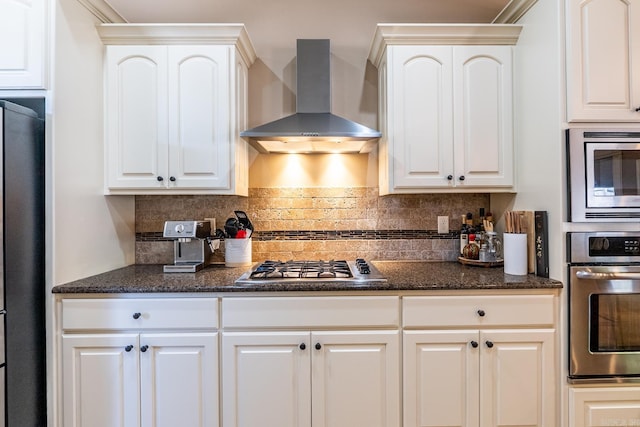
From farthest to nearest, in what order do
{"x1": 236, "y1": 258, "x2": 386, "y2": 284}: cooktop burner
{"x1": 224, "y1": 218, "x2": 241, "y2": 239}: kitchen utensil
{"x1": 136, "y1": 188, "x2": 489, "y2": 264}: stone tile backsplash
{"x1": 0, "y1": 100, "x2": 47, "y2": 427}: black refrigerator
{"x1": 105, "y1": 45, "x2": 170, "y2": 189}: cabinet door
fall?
{"x1": 136, "y1": 188, "x2": 489, "y2": 264}: stone tile backsplash, {"x1": 224, "y1": 218, "x2": 241, "y2": 239}: kitchen utensil, {"x1": 105, "y1": 45, "x2": 170, "y2": 189}: cabinet door, {"x1": 236, "y1": 258, "x2": 386, "y2": 284}: cooktop burner, {"x1": 0, "y1": 100, "x2": 47, "y2": 427}: black refrigerator

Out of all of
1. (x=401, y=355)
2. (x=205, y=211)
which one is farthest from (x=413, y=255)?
(x=205, y=211)

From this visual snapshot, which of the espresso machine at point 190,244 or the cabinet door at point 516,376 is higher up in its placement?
→ the espresso machine at point 190,244

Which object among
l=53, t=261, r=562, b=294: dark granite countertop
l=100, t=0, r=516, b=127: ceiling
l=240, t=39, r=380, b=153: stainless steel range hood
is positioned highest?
l=100, t=0, r=516, b=127: ceiling

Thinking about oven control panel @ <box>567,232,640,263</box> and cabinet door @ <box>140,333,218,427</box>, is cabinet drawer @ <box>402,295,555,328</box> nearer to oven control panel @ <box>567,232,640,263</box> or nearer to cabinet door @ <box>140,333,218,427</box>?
oven control panel @ <box>567,232,640,263</box>

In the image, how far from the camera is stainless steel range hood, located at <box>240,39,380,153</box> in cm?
188

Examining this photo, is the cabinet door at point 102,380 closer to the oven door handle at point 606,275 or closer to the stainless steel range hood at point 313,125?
the stainless steel range hood at point 313,125

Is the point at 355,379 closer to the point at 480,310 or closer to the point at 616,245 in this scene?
the point at 480,310

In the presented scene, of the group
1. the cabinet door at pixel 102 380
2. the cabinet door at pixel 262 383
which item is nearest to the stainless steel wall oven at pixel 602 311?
the cabinet door at pixel 262 383

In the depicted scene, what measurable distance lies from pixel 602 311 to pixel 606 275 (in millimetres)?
178

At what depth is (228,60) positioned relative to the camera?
2049 mm

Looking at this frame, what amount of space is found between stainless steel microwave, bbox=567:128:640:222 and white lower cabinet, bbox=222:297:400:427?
1.04 metres

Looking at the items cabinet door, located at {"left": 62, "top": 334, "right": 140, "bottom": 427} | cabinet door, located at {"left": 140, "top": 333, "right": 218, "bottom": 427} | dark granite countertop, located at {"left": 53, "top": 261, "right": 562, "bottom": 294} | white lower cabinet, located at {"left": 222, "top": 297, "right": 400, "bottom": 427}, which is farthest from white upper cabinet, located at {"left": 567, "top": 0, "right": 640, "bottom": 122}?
cabinet door, located at {"left": 62, "top": 334, "right": 140, "bottom": 427}

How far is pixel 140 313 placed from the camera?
169 cm

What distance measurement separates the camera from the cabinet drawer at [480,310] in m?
1.72
